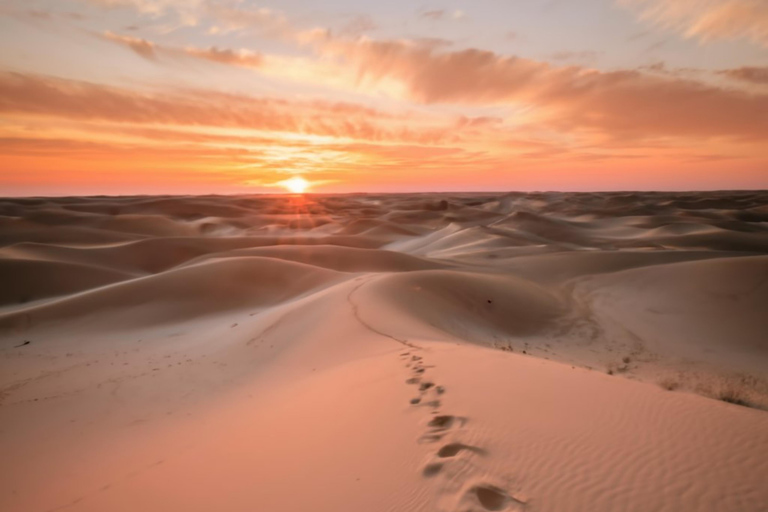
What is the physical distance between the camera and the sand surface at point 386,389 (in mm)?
2658

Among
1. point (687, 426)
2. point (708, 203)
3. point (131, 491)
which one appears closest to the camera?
point (687, 426)

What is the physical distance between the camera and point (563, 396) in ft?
12.3

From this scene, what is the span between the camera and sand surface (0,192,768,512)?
8.72ft

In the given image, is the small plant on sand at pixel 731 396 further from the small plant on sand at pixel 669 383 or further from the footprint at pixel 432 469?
the footprint at pixel 432 469

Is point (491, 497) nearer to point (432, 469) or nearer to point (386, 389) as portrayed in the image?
point (432, 469)

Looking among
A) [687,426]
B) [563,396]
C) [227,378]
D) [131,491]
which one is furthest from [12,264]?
[687,426]

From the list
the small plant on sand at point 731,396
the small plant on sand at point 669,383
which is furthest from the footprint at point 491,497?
the small plant on sand at point 669,383

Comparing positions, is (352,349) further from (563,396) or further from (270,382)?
(563,396)

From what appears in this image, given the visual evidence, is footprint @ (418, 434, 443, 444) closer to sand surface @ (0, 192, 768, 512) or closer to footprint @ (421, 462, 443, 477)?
sand surface @ (0, 192, 768, 512)

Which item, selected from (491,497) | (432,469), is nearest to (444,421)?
(432,469)

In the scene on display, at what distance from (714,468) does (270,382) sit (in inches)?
196

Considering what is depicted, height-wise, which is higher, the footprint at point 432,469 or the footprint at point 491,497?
the footprint at point 491,497

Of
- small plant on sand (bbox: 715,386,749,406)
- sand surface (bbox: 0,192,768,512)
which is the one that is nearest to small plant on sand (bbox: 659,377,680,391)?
sand surface (bbox: 0,192,768,512)

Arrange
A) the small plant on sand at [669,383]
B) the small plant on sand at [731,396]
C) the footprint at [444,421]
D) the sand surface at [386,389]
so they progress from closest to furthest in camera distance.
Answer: the sand surface at [386,389]
the footprint at [444,421]
the small plant on sand at [731,396]
the small plant on sand at [669,383]
